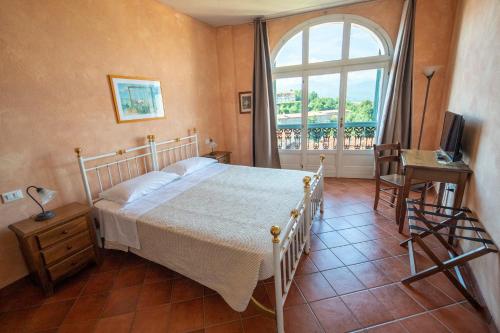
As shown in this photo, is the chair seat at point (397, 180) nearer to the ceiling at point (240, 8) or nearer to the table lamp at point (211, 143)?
the table lamp at point (211, 143)

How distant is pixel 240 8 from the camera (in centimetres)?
351

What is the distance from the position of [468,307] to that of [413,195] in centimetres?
221

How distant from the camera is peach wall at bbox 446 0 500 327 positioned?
1.59m

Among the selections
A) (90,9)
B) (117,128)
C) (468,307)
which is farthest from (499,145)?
(90,9)

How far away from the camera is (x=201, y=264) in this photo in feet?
5.49

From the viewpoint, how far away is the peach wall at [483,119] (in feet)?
5.21

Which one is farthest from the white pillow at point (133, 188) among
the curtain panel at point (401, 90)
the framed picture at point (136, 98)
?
the curtain panel at point (401, 90)

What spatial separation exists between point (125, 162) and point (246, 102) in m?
2.54

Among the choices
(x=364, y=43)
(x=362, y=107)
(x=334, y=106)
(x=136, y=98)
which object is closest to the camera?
(x=136, y=98)

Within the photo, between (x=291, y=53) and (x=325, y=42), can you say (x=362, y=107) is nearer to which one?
(x=325, y=42)

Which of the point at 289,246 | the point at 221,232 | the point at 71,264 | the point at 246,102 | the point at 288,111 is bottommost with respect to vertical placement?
the point at 71,264

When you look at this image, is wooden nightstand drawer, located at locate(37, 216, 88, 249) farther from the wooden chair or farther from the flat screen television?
the flat screen television

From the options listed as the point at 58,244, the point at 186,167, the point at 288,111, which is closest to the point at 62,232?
the point at 58,244

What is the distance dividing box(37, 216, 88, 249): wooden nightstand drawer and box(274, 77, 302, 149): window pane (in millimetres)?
3522
